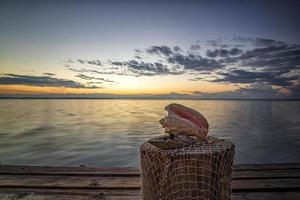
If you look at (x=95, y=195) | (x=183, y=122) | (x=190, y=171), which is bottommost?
(x=95, y=195)

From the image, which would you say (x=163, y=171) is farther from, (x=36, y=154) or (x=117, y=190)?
(x=36, y=154)

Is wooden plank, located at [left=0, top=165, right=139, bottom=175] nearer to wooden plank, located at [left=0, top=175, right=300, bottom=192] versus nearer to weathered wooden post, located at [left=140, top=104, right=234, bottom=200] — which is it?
wooden plank, located at [left=0, top=175, right=300, bottom=192]

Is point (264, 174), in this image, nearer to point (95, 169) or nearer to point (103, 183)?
point (103, 183)

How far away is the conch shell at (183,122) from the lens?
271 cm

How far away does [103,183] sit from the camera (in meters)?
4.17

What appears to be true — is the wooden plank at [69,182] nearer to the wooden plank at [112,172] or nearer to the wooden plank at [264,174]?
the wooden plank at [112,172]

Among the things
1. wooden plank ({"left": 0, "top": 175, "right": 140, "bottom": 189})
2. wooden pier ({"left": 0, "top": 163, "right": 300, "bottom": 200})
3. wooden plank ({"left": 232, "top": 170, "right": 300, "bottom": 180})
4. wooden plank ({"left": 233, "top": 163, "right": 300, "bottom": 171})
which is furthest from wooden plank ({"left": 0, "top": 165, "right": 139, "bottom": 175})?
wooden plank ({"left": 233, "top": 163, "right": 300, "bottom": 171})

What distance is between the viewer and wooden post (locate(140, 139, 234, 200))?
8.07ft

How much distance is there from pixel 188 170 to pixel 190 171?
0.8 inches

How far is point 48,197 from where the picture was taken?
3615 mm

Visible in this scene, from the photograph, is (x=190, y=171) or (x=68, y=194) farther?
(x=68, y=194)

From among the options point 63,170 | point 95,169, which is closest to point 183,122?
point 95,169

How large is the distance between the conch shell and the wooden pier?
53.3 inches

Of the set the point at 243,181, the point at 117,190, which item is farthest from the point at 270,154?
the point at 117,190
